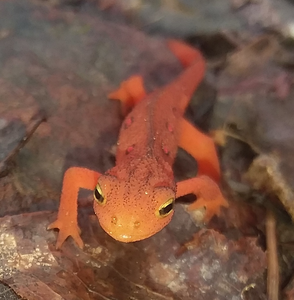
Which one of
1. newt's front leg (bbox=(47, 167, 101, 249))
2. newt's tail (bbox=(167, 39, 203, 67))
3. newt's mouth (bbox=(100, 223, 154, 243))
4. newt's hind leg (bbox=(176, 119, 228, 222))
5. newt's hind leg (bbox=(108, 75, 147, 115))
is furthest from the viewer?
newt's tail (bbox=(167, 39, 203, 67))

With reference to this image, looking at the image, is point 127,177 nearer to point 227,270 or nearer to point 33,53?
point 227,270

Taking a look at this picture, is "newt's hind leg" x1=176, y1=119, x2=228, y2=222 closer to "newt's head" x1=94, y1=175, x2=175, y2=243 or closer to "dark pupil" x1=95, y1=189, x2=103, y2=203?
"newt's head" x1=94, y1=175, x2=175, y2=243

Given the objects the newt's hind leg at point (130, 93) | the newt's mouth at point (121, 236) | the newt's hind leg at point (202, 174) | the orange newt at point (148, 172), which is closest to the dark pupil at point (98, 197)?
the orange newt at point (148, 172)

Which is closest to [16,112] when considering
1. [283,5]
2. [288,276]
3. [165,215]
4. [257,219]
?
[165,215]

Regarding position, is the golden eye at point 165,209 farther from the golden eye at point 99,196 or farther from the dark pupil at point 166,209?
the golden eye at point 99,196

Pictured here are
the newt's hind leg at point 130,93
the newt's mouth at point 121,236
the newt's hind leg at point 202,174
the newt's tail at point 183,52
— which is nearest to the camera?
the newt's mouth at point 121,236

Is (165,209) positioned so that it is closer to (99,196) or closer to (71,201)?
(99,196)

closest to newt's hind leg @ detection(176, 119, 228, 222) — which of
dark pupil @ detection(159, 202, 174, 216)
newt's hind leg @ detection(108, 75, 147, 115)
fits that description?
dark pupil @ detection(159, 202, 174, 216)
